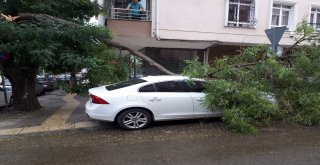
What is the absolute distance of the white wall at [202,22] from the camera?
1470 centimetres

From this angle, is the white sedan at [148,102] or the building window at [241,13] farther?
the building window at [241,13]

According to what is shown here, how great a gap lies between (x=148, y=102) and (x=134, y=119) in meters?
0.51

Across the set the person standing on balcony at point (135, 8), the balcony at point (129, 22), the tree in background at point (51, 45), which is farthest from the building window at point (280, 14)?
the tree in background at point (51, 45)

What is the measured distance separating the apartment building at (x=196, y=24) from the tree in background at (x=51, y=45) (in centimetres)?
324

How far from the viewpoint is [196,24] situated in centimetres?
1513

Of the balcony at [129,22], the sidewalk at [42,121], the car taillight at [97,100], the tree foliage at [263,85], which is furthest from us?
the balcony at [129,22]

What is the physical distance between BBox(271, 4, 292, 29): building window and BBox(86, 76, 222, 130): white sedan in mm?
10563

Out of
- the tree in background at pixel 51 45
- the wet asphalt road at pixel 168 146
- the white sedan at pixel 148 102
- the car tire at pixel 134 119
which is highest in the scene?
the tree in background at pixel 51 45

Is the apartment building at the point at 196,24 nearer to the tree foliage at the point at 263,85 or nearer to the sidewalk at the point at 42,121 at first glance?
the sidewalk at the point at 42,121

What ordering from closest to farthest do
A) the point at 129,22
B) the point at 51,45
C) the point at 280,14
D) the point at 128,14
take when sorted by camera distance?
the point at 51,45 → the point at 129,22 → the point at 128,14 → the point at 280,14

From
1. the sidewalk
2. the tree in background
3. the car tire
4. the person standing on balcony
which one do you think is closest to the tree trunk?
the tree in background

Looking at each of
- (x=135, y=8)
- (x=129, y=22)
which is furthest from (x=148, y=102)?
(x=135, y=8)

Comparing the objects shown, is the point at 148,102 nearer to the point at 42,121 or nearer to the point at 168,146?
the point at 168,146

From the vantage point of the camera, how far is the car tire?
7.41 meters
